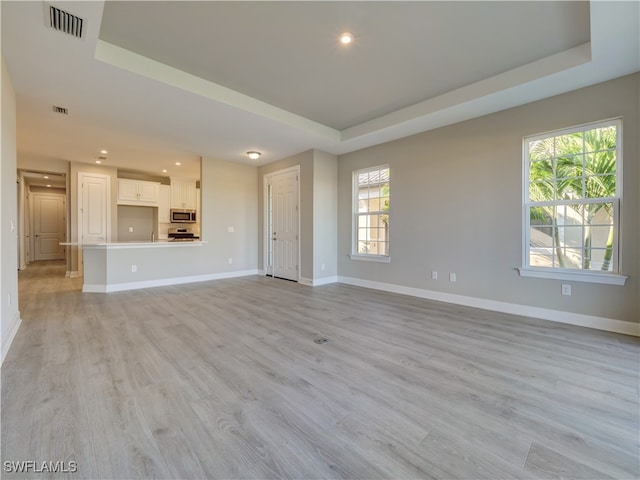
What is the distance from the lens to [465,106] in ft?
11.8

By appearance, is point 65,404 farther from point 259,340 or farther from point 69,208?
point 69,208

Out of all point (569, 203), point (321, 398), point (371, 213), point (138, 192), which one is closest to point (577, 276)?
point (569, 203)

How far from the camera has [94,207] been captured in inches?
267

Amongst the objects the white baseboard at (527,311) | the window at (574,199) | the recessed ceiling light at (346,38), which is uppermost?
the recessed ceiling light at (346,38)

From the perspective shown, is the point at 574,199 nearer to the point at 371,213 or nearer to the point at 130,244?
the point at 371,213

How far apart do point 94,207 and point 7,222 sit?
486cm

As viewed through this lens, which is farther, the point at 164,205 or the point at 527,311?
the point at 164,205

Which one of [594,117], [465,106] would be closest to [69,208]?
[465,106]

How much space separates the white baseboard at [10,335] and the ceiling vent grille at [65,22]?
2.64 metres

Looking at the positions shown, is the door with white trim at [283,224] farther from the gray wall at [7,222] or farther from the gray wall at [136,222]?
the gray wall at [7,222]

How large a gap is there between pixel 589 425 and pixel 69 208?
904 centimetres

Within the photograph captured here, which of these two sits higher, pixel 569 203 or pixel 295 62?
pixel 295 62

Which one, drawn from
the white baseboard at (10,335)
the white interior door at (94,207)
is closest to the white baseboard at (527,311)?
the white baseboard at (10,335)

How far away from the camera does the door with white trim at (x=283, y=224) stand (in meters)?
5.99
